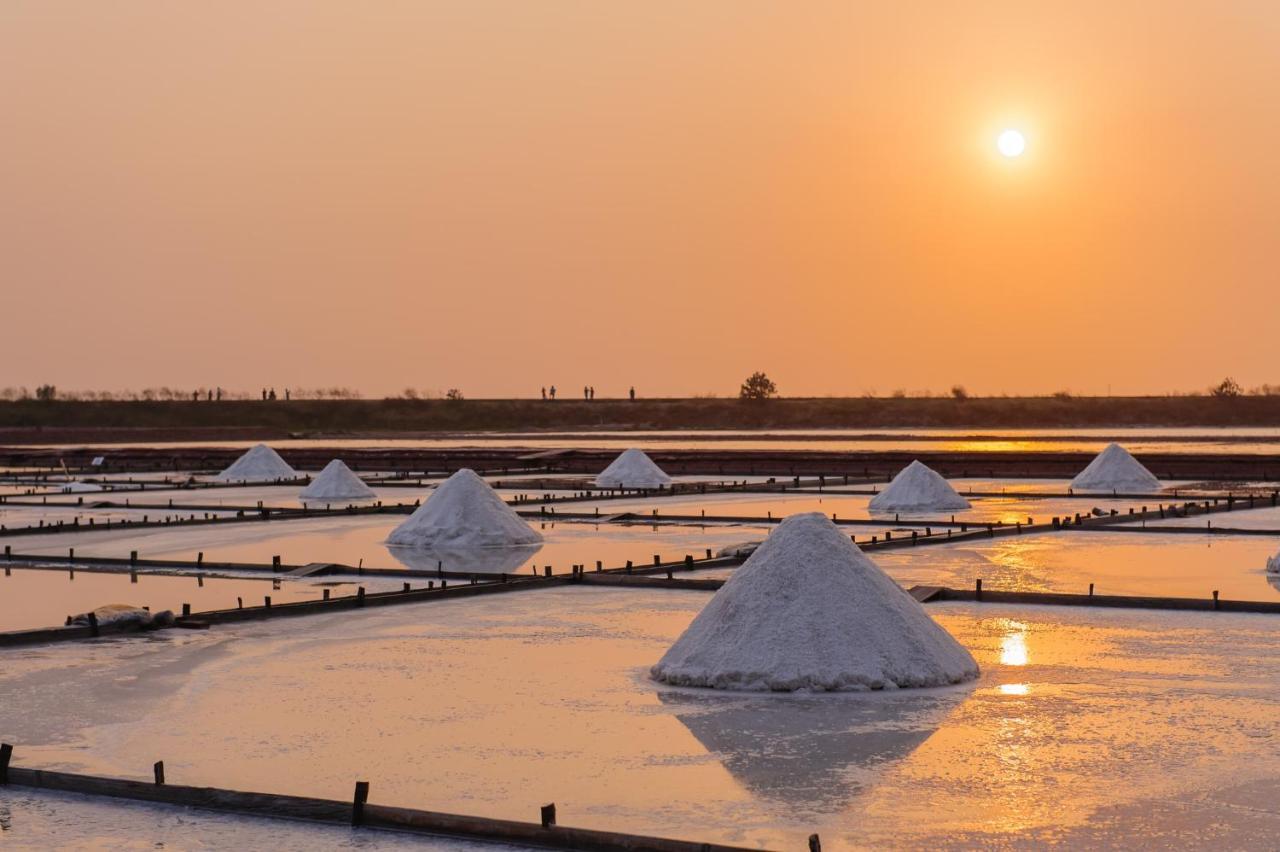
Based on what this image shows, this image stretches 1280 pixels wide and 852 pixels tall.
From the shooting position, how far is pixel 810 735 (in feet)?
27.6

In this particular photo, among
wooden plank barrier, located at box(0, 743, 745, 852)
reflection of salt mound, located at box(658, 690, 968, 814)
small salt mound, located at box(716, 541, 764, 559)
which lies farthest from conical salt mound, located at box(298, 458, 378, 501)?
wooden plank barrier, located at box(0, 743, 745, 852)

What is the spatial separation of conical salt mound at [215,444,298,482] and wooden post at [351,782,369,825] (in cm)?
2932

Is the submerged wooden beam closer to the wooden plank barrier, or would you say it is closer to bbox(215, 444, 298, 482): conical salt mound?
the wooden plank barrier

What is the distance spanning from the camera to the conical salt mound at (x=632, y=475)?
3228cm

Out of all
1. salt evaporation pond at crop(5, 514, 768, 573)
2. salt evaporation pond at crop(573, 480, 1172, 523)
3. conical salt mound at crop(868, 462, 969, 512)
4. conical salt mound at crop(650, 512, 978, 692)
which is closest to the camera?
conical salt mound at crop(650, 512, 978, 692)

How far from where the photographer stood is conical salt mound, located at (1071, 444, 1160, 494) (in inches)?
1169

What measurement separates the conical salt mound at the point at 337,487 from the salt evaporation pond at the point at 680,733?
16.5 m

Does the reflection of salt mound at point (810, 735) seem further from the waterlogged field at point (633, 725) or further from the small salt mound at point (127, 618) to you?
the small salt mound at point (127, 618)

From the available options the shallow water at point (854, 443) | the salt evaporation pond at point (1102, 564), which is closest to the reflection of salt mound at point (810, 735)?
the salt evaporation pond at point (1102, 564)

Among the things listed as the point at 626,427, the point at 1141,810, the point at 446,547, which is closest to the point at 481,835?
the point at 1141,810

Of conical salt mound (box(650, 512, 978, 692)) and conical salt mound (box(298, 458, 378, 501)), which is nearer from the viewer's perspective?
conical salt mound (box(650, 512, 978, 692))

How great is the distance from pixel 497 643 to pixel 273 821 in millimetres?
4752

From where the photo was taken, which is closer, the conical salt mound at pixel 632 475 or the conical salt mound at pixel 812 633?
the conical salt mound at pixel 812 633

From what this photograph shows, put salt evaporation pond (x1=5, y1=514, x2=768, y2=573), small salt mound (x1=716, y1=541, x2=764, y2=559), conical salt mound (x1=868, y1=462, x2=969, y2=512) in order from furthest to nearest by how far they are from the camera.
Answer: conical salt mound (x1=868, y1=462, x2=969, y2=512) < salt evaporation pond (x1=5, y1=514, x2=768, y2=573) < small salt mound (x1=716, y1=541, x2=764, y2=559)
